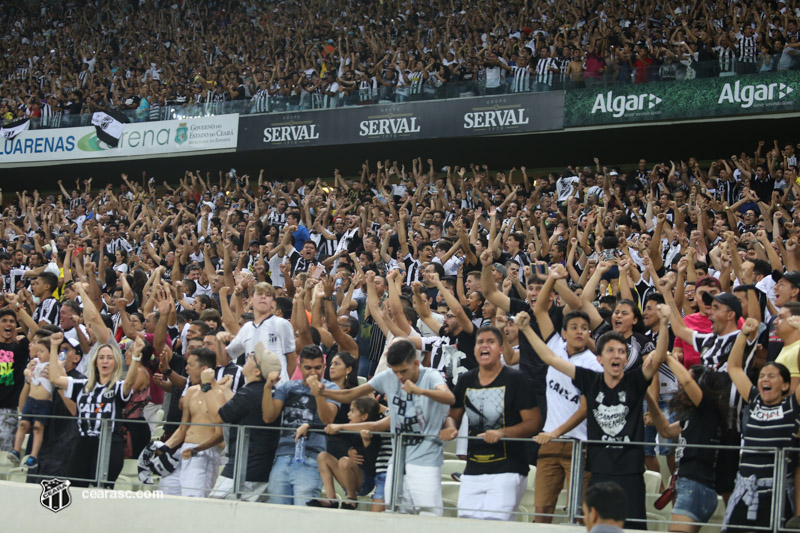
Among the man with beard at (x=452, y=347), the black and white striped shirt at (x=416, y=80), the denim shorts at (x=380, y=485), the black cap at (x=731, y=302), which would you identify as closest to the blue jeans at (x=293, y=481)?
the denim shorts at (x=380, y=485)

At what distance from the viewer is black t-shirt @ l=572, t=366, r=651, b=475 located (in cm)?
571

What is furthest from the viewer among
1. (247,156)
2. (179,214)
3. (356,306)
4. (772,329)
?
(247,156)

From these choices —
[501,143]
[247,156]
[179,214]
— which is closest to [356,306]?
[179,214]

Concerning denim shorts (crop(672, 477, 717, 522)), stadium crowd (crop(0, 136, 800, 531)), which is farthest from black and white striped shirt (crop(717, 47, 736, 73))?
denim shorts (crop(672, 477, 717, 522))

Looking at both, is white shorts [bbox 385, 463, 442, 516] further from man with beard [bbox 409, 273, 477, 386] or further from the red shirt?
the red shirt

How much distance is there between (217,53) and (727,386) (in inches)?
859

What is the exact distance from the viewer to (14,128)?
24.7 metres

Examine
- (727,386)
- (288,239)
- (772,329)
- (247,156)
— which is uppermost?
(247,156)

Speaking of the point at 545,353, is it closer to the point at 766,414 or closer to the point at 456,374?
the point at 766,414

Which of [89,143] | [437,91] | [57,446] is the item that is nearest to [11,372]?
[57,446]

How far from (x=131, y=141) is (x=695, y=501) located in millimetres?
19997

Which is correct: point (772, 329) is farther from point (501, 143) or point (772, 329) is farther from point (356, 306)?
point (501, 143)

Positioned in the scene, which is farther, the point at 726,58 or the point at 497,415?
the point at 726,58

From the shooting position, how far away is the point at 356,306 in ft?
34.3
